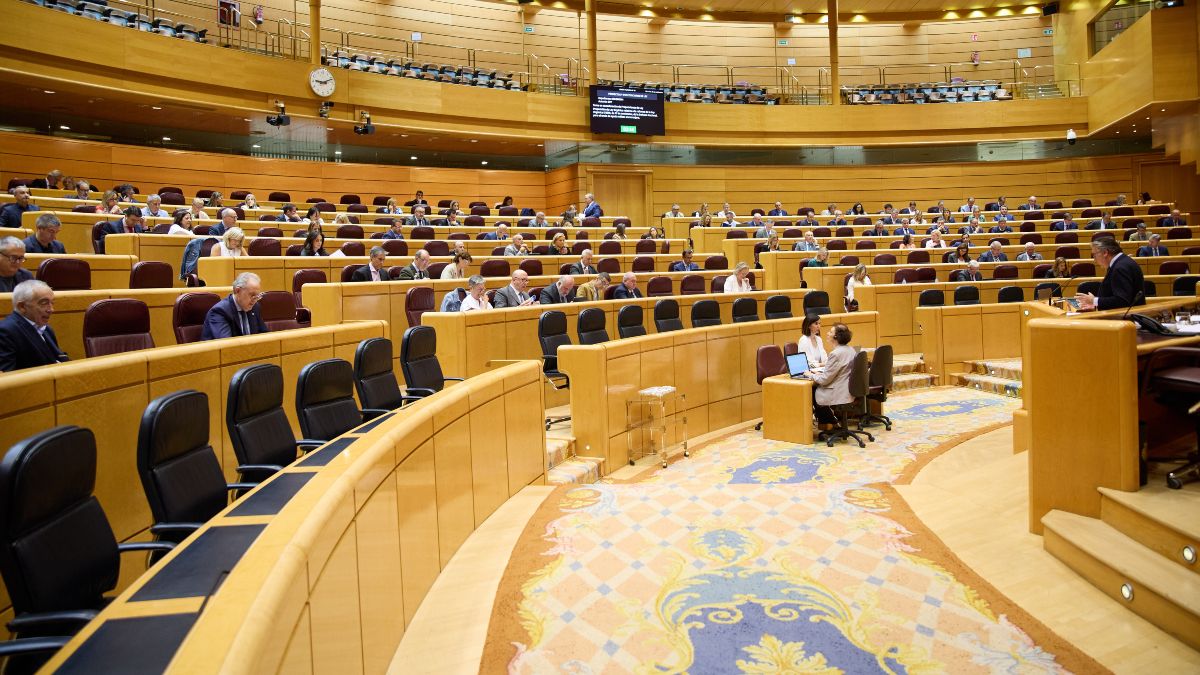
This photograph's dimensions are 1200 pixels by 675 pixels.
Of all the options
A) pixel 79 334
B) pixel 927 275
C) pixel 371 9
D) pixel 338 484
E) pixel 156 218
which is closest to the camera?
pixel 338 484

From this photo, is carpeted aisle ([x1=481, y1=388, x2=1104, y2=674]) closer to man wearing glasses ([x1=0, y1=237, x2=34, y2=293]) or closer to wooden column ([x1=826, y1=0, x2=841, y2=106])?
man wearing glasses ([x1=0, y1=237, x2=34, y2=293])

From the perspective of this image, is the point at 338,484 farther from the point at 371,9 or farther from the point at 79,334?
the point at 371,9

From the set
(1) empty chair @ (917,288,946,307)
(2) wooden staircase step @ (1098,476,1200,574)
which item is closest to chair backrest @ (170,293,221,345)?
(2) wooden staircase step @ (1098,476,1200,574)

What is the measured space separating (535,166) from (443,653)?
14671 millimetres

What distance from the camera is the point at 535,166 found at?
16.3 metres

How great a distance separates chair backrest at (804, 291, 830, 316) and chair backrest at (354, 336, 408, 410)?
214 inches

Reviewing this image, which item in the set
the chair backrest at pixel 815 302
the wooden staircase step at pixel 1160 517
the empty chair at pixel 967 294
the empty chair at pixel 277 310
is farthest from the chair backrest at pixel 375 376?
the empty chair at pixel 967 294

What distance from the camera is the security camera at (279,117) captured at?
38.7 ft

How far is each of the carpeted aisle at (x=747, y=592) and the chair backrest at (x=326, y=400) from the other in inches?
37.8

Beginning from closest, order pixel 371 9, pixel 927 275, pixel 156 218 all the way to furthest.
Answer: pixel 156 218, pixel 927 275, pixel 371 9

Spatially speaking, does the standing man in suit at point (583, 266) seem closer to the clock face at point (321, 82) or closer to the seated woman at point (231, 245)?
the seated woman at point (231, 245)

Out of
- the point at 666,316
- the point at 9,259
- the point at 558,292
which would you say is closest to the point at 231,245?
the point at 9,259

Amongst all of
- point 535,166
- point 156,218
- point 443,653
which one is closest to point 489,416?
point 443,653

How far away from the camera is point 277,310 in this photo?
5.20 m
